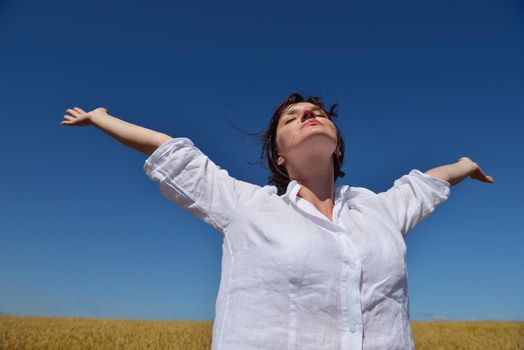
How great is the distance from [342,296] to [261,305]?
36cm

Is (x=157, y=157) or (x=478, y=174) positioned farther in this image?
(x=478, y=174)

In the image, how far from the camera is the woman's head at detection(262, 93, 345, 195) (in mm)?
2414

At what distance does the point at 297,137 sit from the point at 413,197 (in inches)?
34.1

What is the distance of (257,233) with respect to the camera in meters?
1.92

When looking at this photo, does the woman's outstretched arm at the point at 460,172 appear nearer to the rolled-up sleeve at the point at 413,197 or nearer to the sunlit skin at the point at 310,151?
the rolled-up sleeve at the point at 413,197

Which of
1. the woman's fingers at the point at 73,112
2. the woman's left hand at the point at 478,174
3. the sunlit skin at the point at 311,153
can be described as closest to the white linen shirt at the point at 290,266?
the sunlit skin at the point at 311,153

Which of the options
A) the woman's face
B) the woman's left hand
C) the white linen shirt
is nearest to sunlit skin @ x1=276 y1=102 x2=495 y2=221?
the woman's face

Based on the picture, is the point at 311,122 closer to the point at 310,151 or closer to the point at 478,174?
the point at 310,151

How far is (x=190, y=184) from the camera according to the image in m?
2.01

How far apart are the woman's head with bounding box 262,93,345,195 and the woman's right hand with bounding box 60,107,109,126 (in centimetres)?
108

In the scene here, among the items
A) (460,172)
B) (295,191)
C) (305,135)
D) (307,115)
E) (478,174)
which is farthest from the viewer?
(478,174)

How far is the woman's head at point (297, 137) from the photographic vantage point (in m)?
2.41

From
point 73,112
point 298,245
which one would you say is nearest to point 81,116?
point 73,112

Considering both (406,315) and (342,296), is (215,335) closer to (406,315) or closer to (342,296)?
(342,296)
